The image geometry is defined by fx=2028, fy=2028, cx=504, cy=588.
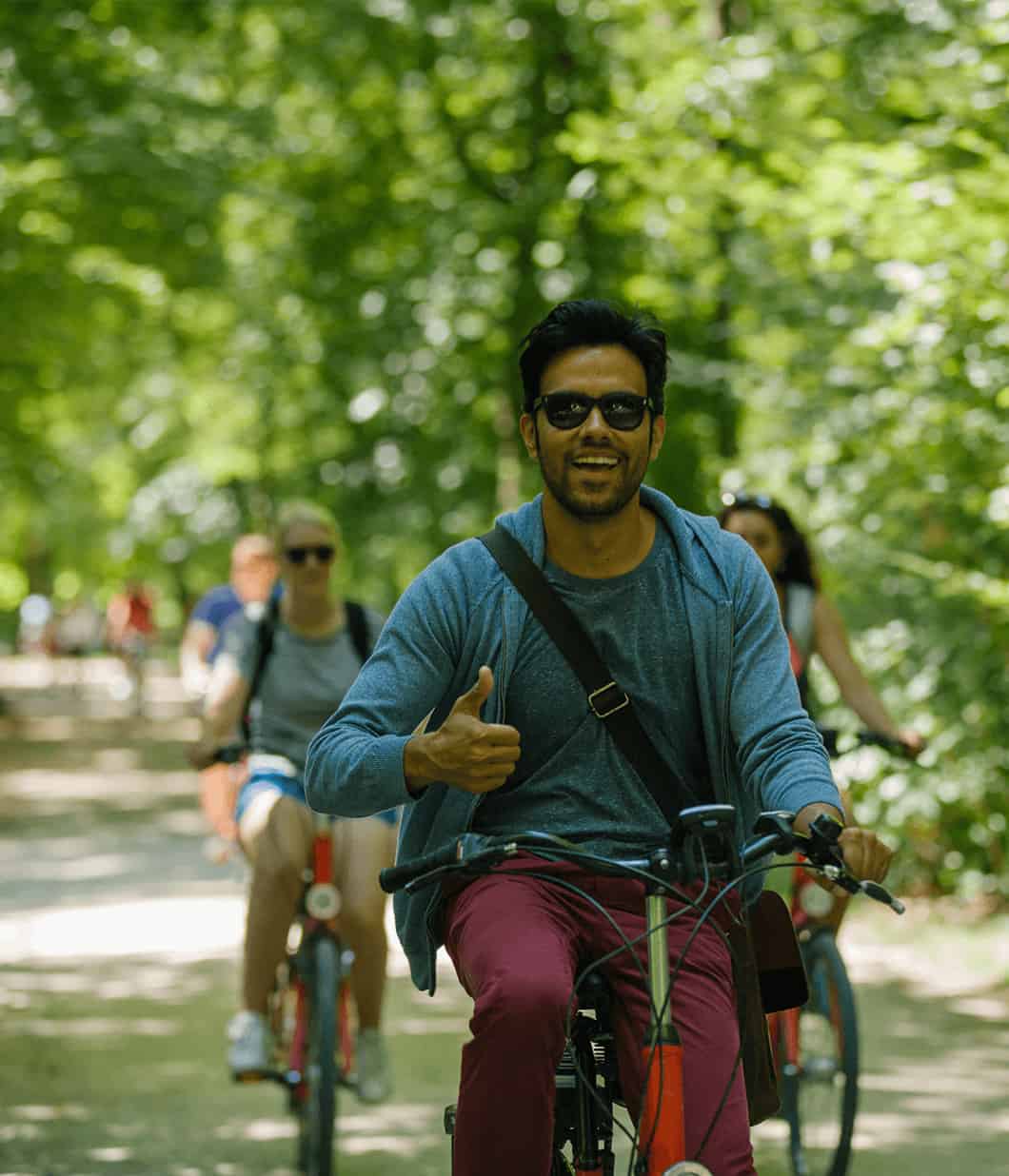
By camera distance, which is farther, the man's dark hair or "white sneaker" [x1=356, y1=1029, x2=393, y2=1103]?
"white sneaker" [x1=356, y1=1029, x2=393, y2=1103]

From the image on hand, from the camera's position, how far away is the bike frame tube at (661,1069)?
2.99 m

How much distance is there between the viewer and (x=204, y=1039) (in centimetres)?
798

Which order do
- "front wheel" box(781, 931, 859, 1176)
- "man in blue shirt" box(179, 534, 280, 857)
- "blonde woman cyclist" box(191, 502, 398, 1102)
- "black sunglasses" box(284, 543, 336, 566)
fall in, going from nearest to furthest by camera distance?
"front wheel" box(781, 931, 859, 1176), "blonde woman cyclist" box(191, 502, 398, 1102), "black sunglasses" box(284, 543, 336, 566), "man in blue shirt" box(179, 534, 280, 857)

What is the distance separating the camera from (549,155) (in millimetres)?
16109

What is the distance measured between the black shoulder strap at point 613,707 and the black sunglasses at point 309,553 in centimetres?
325

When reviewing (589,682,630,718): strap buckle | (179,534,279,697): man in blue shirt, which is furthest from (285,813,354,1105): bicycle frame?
(179,534,279,697): man in blue shirt

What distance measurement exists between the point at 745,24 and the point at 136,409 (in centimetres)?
1773

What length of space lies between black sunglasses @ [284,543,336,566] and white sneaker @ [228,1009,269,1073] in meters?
1.46

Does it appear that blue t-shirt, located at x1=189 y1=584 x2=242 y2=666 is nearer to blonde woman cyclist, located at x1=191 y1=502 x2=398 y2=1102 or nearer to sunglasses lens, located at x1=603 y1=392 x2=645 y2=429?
blonde woman cyclist, located at x1=191 y1=502 x2=398 y2=1102

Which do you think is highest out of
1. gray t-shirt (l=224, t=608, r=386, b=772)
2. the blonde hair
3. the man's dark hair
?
the blonde hair

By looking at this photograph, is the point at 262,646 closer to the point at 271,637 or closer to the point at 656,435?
the point at 271,637

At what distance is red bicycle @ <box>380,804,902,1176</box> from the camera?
9.88 ft

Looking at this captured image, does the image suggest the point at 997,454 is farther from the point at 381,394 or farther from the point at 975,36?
the point at 381,394

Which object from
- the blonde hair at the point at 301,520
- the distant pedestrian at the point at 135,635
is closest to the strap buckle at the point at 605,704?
the blonde hair at the point at 301,520
